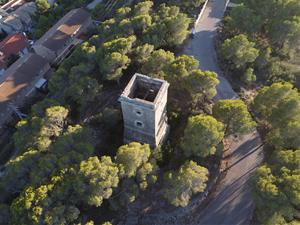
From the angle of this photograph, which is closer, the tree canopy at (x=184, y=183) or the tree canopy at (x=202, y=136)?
the tree canopy at (x=184, y=183)

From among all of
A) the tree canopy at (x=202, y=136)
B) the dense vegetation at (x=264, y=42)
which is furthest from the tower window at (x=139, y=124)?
the dense vegetation at (x=264, y=42)

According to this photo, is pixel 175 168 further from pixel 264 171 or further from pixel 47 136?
pixel 47 136

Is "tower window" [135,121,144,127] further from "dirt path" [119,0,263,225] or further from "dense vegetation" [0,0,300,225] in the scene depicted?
"dirt path" [119,0,263,225]

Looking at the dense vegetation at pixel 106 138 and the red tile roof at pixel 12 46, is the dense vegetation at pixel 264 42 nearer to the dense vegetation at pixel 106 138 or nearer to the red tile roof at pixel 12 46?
the dense vegetation at pixel 106 138

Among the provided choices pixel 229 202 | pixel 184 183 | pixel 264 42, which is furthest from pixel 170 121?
pixel 264 42

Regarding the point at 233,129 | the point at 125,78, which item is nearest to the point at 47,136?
the point at 125,78

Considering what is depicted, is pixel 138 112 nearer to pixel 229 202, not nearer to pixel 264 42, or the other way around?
pixel 229 202
